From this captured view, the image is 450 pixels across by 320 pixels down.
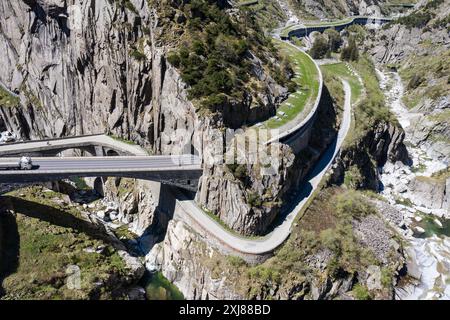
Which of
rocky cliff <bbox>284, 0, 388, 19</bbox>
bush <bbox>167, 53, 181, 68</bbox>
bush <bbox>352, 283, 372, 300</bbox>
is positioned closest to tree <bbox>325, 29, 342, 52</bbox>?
rocky cliff <bbox>284, 0, 388, 19</bbox>

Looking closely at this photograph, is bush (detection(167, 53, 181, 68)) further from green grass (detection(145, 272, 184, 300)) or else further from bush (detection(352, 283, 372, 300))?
bush (detection(352, 283, 372, 300))

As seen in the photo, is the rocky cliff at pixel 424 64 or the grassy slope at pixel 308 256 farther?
the rocky cliff at pixel 424 64

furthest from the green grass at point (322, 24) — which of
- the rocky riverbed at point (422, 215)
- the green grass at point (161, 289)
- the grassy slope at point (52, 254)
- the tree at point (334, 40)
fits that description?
the green grass at point (161, 289)

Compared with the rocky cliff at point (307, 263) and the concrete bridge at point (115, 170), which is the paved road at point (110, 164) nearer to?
the concrete bridge at point (115, 170)

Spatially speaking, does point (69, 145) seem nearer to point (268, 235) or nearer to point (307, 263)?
point (268, 235)

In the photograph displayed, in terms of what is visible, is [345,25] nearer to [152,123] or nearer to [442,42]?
[442,42]

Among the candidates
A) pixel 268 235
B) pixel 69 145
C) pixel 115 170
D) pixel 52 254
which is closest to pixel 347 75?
pixel 268 235
